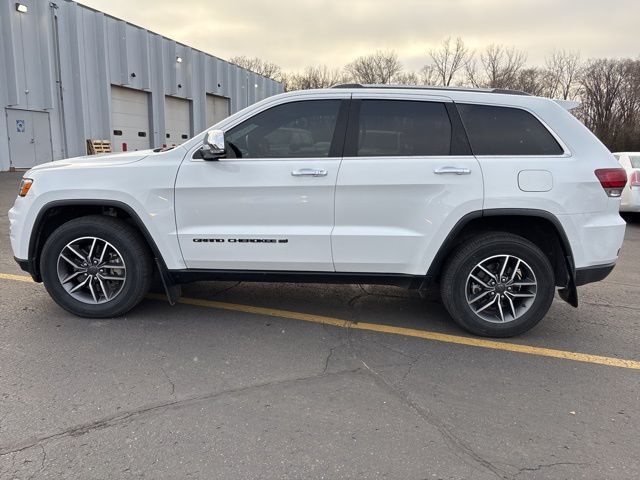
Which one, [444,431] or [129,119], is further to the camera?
[129,119]

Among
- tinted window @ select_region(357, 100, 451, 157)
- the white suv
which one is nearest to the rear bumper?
the white suv

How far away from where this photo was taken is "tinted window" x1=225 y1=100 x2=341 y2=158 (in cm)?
396

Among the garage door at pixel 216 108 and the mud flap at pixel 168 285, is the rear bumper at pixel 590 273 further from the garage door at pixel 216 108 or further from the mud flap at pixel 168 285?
the garage door at pixel 216 108

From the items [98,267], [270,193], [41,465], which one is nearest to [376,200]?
[270,193]

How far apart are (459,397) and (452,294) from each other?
1.04 metres

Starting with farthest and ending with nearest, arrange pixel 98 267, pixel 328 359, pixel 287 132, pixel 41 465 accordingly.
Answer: pixel 98 267, pixel 287 132, pixel 328 359, pixel 41 465

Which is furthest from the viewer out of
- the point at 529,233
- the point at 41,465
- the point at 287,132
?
the point at 529,233

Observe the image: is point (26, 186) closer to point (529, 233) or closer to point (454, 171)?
point (454, 171)

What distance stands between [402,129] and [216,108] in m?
30.1

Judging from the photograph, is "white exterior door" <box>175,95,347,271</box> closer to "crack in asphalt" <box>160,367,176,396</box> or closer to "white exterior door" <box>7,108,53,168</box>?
"crack in asphalt" <box>160,367,176,396</box>

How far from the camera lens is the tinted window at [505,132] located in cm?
385

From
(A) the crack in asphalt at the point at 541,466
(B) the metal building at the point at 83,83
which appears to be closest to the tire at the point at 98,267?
(A) the crack in asphalt at the point at 541,466

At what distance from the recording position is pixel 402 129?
393 centimetres

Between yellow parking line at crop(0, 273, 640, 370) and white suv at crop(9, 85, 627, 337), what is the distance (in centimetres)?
15
